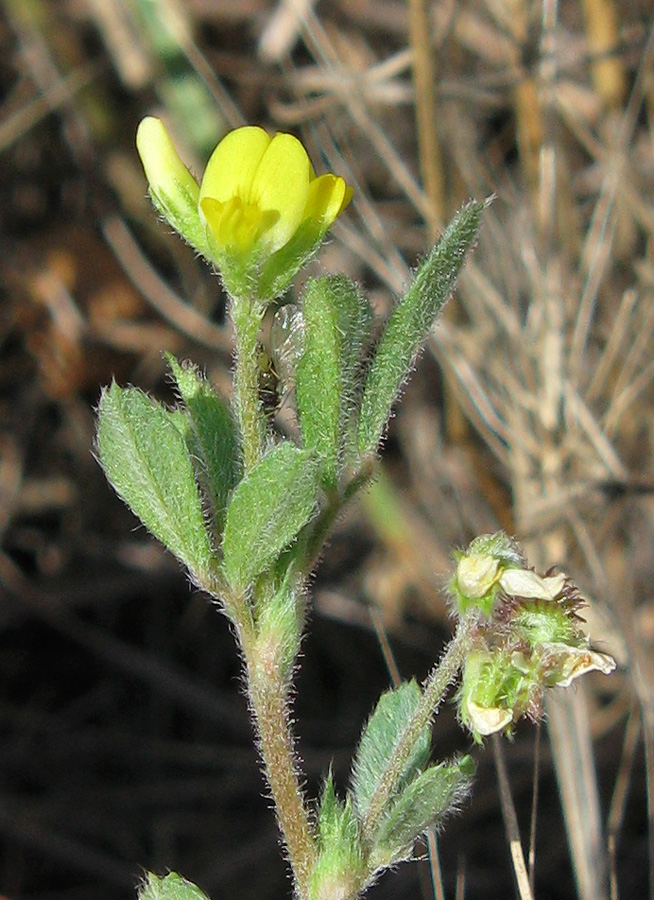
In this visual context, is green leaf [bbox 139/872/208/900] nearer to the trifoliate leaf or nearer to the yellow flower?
the trifoliate leaf

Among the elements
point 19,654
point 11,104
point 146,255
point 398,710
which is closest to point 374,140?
point 146,255

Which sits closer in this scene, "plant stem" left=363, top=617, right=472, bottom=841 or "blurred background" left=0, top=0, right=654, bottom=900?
"plant stem" left=363, top=617, right=472, bottom=841

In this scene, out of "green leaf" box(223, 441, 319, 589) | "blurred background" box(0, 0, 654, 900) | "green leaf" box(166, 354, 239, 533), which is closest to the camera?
"green leaf" box(223, 441, 319, 589)

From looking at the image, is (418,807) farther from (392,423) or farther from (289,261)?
(392,423)

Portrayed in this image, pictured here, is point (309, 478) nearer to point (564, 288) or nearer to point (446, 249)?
point (446, 249)

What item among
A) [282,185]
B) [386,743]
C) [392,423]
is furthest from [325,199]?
[392,423]

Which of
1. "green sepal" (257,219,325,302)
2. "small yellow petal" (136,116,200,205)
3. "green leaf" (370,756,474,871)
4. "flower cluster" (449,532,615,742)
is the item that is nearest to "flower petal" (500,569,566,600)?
"flower cluster" (449,532,615,742)
